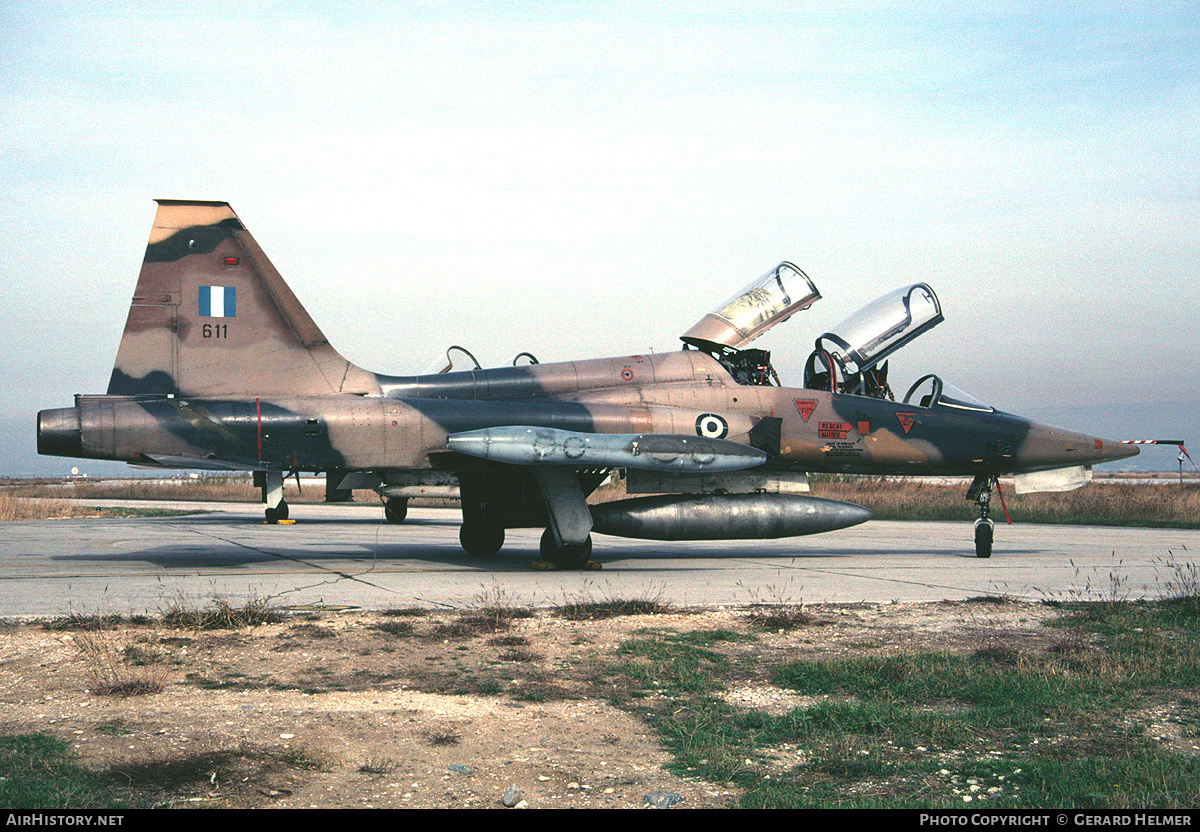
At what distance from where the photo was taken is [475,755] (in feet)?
14.9

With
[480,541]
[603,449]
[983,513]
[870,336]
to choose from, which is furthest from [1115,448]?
[480,541]

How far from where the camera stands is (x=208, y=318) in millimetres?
11703

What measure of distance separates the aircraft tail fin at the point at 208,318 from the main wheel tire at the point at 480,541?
3315 millimetres

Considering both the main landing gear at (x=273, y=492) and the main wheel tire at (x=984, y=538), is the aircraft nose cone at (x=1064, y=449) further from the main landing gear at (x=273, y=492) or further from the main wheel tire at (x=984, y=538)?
the main landing gear at (x=273, y=492)

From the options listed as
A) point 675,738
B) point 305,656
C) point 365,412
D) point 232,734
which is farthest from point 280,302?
point 675,738

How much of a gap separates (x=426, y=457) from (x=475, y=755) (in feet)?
26.2

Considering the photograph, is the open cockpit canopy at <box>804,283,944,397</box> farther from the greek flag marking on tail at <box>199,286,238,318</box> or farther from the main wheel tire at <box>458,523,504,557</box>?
the greek flag marking on tail at <box>199,286,238,318</box>

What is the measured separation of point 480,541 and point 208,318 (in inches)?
Result: 201

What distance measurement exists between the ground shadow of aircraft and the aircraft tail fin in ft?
0.06

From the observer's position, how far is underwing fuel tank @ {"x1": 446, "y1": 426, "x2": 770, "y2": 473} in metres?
11.5

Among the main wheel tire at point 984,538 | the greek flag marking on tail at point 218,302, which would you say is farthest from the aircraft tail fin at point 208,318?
the main wheel tire at point 984,538

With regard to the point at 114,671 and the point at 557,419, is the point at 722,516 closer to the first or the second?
the point at 557,419

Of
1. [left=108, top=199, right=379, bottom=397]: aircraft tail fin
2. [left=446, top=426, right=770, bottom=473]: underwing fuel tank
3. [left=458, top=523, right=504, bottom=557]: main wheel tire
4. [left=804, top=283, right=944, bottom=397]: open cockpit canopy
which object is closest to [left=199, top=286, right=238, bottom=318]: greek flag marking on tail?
[left=108, top=199, right=379, bottom=397]: aircraft tail fin

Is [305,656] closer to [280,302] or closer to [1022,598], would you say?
[280,302]
